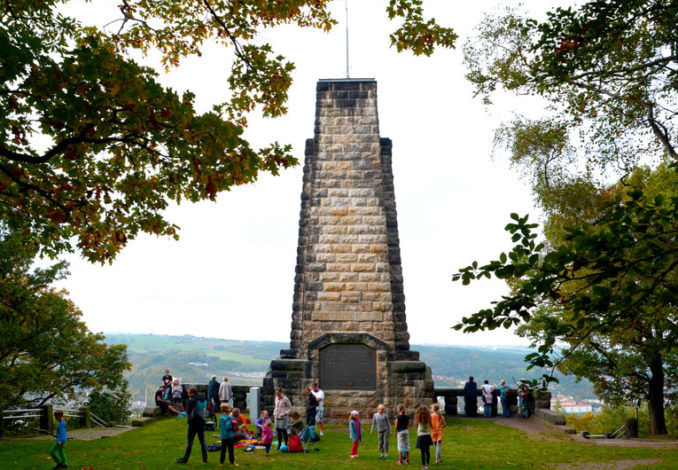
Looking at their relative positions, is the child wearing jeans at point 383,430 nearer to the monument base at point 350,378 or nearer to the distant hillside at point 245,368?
the monument base at point 350,378

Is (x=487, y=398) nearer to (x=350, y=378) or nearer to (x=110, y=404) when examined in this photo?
(x=350, y=378)

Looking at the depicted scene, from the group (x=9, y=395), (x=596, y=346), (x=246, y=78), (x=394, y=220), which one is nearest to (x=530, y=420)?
(x=596, y=346)

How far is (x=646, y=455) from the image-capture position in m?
13.2

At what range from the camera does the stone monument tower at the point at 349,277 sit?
17062 mm

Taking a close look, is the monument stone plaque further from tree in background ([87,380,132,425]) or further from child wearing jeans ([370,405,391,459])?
tree in background ([87,380,132,425])

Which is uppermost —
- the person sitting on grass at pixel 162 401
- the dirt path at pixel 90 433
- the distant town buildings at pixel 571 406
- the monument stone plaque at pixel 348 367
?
the monument stone plaque at pixel 348 367

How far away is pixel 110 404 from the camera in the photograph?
24781 mm

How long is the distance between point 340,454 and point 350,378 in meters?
4.61

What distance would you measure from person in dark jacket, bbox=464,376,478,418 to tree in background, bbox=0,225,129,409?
13.9m

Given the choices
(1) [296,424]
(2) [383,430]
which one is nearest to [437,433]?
(2) [383,430]

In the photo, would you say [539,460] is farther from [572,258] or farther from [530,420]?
[572,258]

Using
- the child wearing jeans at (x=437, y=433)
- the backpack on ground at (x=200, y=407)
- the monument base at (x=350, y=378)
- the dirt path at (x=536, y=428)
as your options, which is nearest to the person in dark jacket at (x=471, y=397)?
the dirt path at (x=536, y=428)

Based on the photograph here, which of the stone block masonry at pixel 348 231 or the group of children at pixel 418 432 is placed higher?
the stone block masonry at pixel 348 231

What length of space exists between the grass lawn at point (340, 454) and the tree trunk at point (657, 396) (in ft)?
26.8
